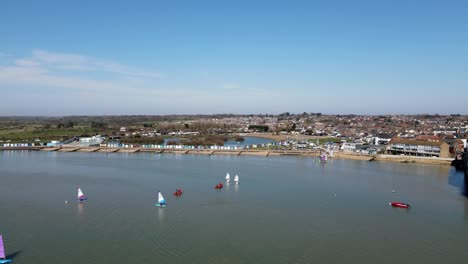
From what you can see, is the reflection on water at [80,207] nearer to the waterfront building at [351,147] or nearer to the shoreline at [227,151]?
the shoreline at [227,151]

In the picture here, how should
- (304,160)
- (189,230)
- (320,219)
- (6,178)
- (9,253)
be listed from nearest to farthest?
(9,253) < (189,230) < (320,219) < (6,178) < (304,160)

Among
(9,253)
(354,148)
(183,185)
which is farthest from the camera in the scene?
(354,148)

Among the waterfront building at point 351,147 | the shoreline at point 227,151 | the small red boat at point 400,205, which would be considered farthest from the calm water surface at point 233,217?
the waterfront building at point 351,147

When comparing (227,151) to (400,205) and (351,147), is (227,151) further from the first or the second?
(400,205)

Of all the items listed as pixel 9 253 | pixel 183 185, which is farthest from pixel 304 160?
pixel 9 253

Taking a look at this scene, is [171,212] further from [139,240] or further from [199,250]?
[199,250]

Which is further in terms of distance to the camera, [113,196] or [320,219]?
[113,196]

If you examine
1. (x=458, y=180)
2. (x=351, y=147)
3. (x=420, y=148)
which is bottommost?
(x=458, y=180)

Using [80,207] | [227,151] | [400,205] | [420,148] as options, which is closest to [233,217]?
[80,207]
